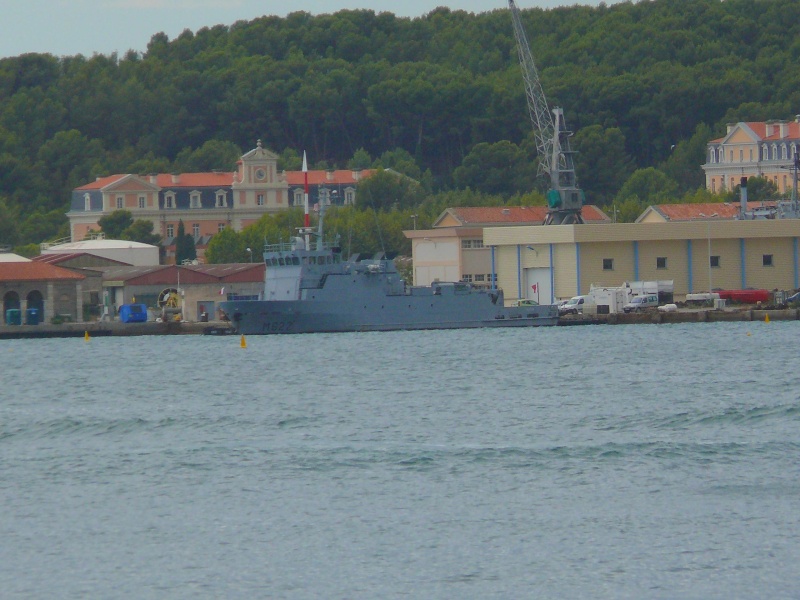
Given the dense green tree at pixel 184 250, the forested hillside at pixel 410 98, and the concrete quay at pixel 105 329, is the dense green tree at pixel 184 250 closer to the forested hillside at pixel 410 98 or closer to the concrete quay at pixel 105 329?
the forested hillside at pixel 410 98

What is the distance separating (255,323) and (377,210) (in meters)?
43.0

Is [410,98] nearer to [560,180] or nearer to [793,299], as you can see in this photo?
[560,180]

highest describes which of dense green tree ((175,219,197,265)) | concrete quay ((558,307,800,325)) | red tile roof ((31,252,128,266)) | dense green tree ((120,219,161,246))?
dense green tree ((120,219,161,246))

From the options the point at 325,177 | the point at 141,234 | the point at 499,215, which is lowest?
the point at 499,215

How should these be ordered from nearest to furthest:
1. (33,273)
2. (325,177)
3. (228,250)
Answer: (33,273)
(228,250)
(325,177)

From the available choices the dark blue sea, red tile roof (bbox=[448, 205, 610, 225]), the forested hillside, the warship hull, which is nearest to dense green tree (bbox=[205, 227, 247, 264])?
red tile roof (bbox=[448, 205, 610, 225])

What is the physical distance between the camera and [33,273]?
231 ft

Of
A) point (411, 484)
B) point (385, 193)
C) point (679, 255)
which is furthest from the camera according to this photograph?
point (385, 193)

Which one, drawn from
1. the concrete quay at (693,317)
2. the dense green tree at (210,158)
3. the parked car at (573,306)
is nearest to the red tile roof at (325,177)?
the dense green tree at (210,158)

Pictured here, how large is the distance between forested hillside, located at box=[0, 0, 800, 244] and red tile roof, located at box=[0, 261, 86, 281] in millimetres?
35202

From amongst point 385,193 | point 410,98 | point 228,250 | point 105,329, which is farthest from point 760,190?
point 105,329

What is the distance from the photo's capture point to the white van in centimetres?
6488

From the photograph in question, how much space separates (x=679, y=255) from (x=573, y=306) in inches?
228

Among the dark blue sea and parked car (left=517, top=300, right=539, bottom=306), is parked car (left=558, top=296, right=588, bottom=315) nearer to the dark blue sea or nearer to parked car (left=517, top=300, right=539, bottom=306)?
Answer: parked car (left=517, top=300, right=539, bottom=306)
